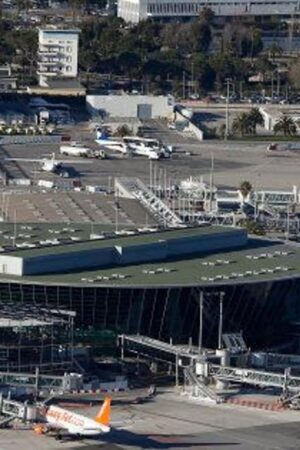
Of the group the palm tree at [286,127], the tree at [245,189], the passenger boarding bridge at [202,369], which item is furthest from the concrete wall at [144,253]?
the palm tree at [286,127]

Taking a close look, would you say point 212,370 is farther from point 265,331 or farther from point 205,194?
point 205,194

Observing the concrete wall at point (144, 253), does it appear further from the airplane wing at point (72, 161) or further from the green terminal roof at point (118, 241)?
the airplane wing at point (72, 161)

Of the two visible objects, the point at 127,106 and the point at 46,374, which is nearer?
the point at 46,374

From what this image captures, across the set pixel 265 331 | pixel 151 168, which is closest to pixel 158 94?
pixel 151 168

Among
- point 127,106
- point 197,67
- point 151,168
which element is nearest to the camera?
point 151,168

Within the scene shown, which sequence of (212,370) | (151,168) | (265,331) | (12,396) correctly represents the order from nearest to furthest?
1. (12,396)
2. (212,370)
3. (265,331)
4. (151,168)

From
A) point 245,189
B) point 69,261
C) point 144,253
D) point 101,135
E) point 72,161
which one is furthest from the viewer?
point 101,135

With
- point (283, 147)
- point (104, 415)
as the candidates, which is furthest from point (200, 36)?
point (104, 415)

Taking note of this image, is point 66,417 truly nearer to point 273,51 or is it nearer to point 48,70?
point 48,70
